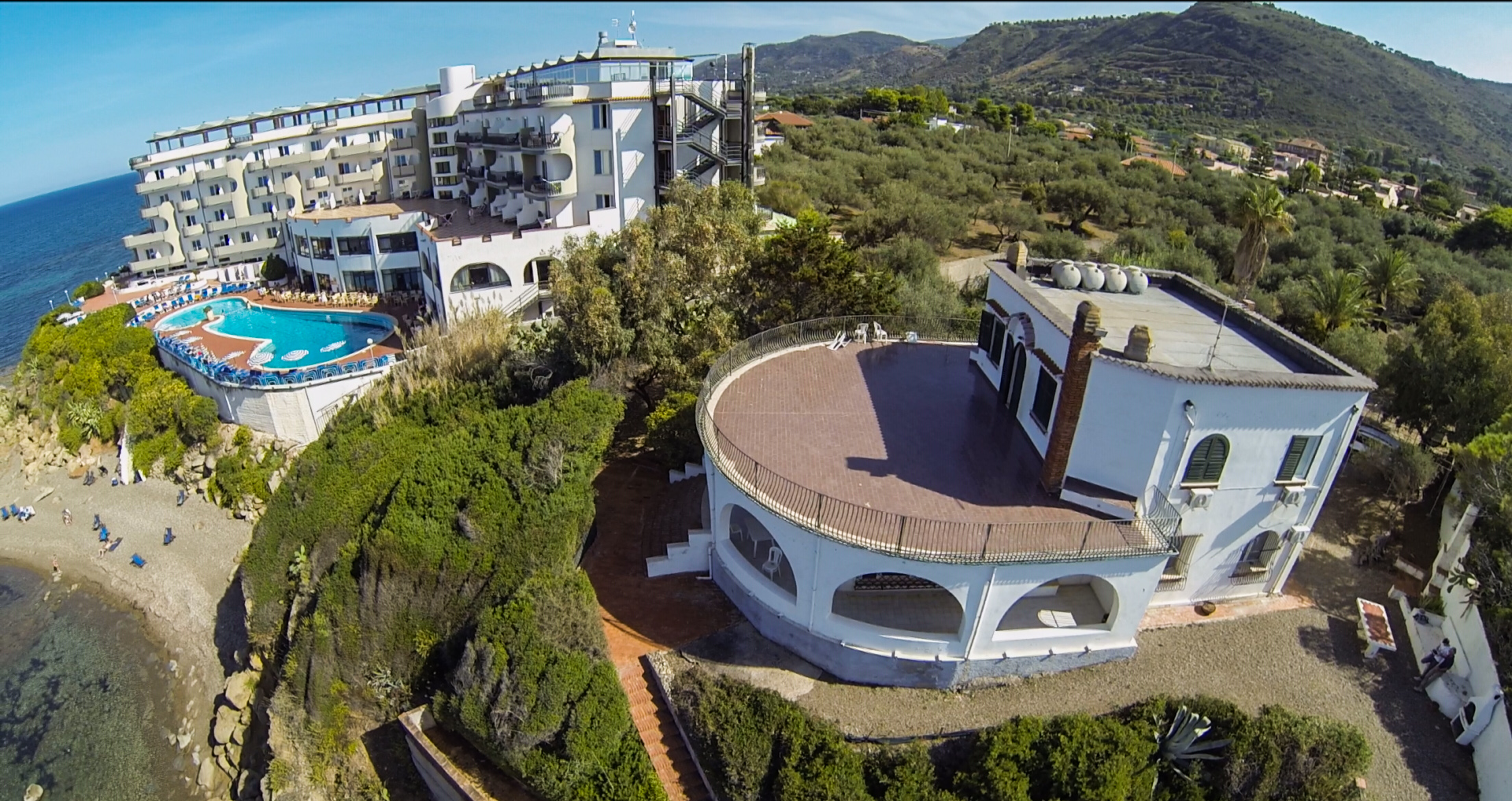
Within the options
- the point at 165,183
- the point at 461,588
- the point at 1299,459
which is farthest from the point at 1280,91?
the point at 165,183

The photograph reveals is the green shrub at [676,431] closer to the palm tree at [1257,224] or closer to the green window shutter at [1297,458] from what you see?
the green window shutter at [1297,458]

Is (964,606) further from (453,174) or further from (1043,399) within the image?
(453,174)

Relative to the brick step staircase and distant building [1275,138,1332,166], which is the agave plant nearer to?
the brick step staircase

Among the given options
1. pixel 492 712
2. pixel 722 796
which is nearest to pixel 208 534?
pixel 492 712

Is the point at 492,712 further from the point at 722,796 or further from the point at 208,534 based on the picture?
the point at 208,534

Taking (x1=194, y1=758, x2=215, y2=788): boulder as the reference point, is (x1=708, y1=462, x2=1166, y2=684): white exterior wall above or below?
above

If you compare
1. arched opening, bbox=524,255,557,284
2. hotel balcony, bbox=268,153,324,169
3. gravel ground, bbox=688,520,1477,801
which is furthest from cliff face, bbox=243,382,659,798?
hotel balcony, bbox=268,153,324,169
